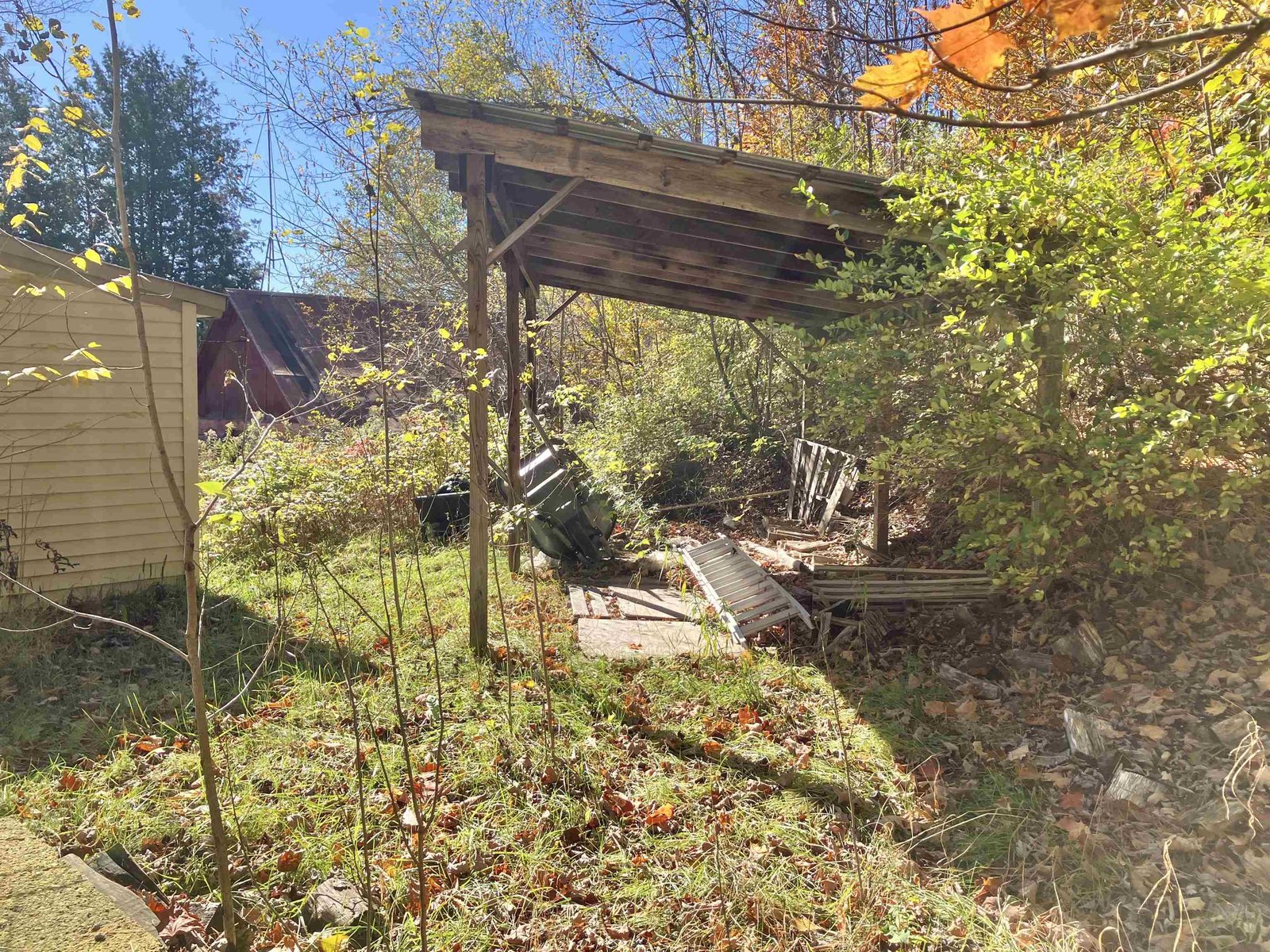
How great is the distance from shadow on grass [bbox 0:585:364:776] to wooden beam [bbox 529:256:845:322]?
4.40 meters

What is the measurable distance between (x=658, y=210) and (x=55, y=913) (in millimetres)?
4792

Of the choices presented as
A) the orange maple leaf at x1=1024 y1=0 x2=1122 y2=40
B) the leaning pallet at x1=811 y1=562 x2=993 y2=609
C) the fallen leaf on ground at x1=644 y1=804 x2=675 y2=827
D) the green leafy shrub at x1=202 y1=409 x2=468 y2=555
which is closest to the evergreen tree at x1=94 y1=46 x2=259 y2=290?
the green leafy shrub at x1=202 y1=409 x2=468 y2=555

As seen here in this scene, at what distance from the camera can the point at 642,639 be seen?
521cm

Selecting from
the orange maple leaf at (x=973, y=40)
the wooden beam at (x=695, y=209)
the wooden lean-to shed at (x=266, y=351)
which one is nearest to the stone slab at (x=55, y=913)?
the orange maple leaf at (x=973, y=40)

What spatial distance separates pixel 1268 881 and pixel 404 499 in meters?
7.94

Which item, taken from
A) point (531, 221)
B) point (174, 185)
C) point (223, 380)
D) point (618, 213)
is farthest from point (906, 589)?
point (174, 185)

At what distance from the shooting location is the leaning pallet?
201 inches

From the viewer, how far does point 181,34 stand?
619 centimetres

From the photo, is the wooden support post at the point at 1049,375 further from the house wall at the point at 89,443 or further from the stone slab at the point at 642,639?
the house wall at the point at 89,443

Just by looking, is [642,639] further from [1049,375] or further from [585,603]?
[1049,375]

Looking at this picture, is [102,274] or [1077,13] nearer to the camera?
[1077,13]

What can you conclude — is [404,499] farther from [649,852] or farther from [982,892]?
[982,892]

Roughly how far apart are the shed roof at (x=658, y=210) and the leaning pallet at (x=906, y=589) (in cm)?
219

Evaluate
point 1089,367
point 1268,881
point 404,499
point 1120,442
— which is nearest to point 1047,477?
point 1120,442
